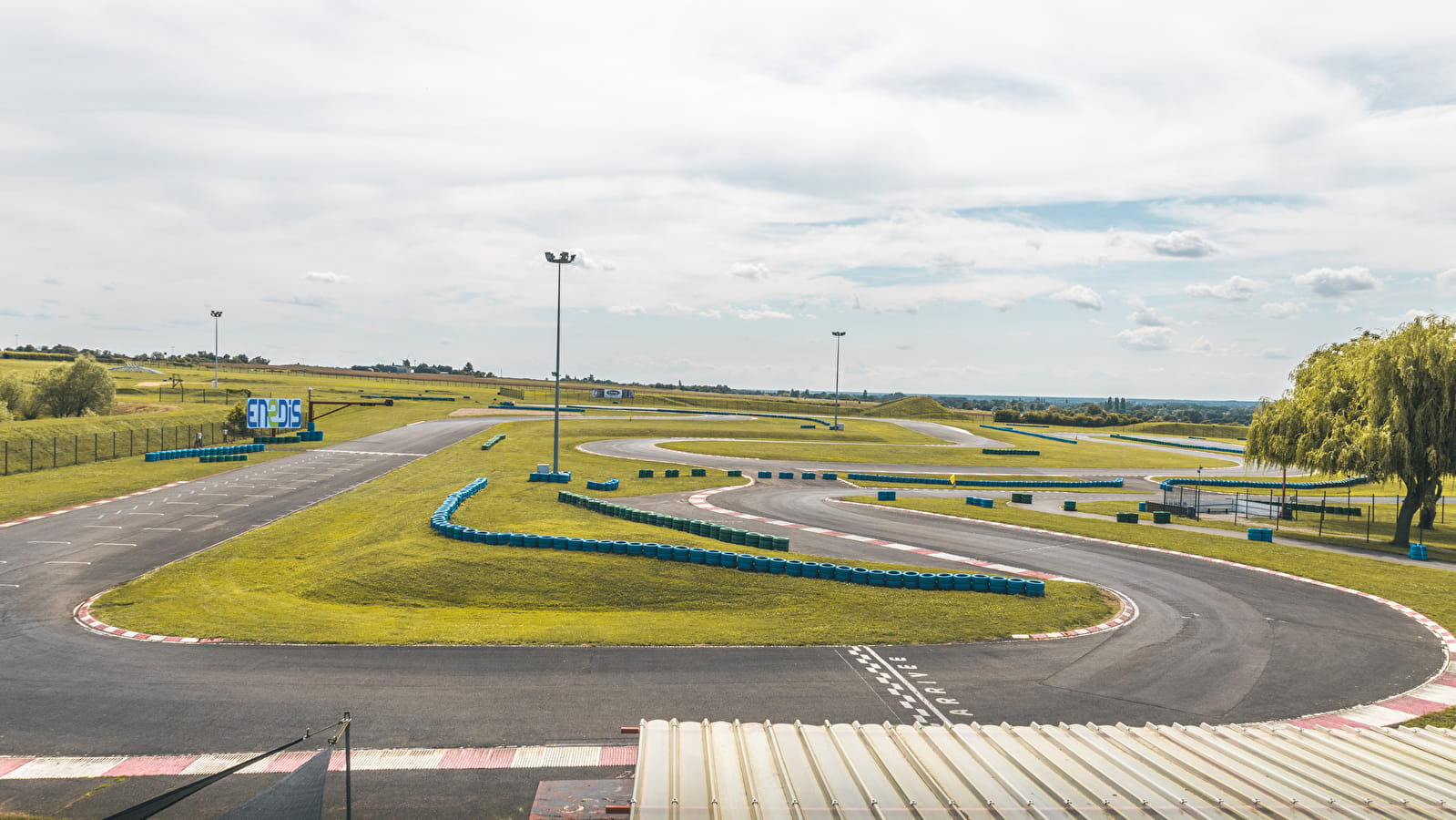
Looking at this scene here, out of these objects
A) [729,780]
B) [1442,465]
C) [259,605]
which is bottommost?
[259,605]

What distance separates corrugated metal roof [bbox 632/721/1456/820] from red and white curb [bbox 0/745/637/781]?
5.34m

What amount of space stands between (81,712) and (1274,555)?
45.5m

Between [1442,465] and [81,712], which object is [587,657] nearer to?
[81,712]

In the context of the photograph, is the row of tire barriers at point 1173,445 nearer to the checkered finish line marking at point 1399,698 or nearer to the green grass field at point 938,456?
the green grass field at point 938,456

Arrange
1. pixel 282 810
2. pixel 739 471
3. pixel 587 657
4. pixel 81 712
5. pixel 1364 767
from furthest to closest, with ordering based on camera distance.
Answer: pixel 739 471
pixel 587 657
pixel 81 712
pixel 1364 767
pixel 282 810

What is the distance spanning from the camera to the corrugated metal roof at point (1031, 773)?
28.9 ft

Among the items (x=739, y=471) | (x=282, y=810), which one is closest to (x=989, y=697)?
(x=282, y=810)

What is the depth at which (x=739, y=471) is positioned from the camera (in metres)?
59.9

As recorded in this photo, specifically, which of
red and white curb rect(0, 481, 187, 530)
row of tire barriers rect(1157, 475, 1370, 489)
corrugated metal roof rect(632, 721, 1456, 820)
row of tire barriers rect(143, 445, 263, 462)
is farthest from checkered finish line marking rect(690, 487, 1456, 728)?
row of tire barriers rect(143, 445, 263, 462)

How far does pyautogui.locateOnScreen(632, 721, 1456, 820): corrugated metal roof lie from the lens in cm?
880

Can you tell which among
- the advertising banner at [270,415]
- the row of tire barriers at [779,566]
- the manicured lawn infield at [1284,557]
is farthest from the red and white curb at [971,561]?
the advertising banner at [270,415]

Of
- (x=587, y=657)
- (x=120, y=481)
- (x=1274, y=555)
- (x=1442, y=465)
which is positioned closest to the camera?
(x=587, y=657)

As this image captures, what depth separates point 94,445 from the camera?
209 ft

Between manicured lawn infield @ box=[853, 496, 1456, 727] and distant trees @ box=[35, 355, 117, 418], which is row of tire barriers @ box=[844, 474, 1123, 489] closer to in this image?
manicured lawn infield @ box=[853, 496, 1456, 727]
